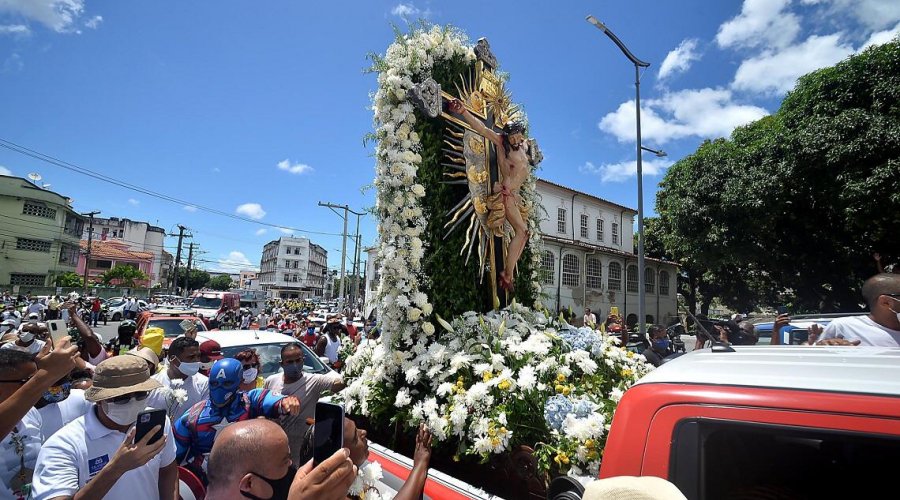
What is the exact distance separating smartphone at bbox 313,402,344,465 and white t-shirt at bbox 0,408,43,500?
239 cm

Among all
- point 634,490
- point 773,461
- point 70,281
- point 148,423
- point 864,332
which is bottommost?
point 148,423

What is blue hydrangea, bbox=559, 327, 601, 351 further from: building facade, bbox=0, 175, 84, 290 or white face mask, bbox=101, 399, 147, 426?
building facade, bbox=0, 175, 84, 290

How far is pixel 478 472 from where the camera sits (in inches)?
131

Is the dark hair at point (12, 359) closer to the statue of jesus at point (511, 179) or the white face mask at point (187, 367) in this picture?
the white face mask at point (187, 367)

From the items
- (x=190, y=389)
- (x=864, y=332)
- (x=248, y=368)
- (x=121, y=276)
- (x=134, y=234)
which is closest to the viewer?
(x=864, y=332)

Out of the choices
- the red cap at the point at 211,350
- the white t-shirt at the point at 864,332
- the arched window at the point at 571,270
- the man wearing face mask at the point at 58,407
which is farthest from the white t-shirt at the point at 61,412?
the arched window at the point at 571,270

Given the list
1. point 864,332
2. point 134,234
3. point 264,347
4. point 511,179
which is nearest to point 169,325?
point 264,347

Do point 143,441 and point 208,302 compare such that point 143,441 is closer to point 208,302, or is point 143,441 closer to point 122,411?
point 122,411

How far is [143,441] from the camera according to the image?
2.14m

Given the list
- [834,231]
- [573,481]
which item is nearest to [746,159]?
[834,231]

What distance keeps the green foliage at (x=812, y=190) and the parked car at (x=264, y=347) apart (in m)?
15.2

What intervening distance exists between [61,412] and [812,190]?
1949cm

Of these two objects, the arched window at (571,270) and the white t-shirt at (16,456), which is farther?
the arched window at (571,270)

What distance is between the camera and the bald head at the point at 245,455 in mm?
1716
